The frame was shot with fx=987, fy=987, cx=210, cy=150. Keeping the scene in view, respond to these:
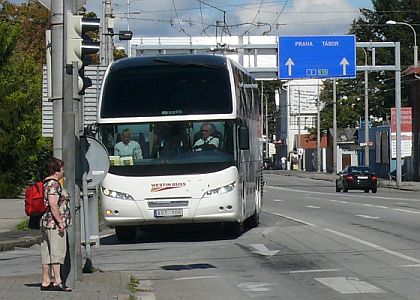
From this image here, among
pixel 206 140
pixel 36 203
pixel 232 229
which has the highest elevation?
pixel 206 140

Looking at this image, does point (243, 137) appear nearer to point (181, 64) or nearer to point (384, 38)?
point (181, 64)

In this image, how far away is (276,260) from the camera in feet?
53.3

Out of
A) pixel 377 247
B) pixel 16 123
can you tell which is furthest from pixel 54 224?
pixel 16 123

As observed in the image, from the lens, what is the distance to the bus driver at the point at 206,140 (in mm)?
19656

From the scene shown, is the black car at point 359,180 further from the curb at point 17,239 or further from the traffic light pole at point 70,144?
the traffic light pole at point 70,144

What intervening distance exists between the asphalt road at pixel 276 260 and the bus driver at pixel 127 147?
6.22 feet

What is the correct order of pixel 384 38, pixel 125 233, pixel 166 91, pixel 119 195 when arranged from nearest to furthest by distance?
1. pixel 119 195
2. pixel 166 91
3. pixel 125 233
4. pixel 384 38

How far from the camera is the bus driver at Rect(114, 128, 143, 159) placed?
19.6 m

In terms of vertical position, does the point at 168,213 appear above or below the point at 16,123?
below

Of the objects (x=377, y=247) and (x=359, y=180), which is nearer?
(x=377, y=247)

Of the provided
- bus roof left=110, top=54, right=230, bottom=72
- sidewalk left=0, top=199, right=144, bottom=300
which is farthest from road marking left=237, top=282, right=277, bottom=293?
bus roof left=110, top=54, right=230, bottom=72

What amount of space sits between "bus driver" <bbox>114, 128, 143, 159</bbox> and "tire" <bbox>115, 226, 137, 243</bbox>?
2160 mm

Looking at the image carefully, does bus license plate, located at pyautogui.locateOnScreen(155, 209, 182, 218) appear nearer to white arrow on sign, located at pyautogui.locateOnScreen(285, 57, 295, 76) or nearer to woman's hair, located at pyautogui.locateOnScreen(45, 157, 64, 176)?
woman's hair, located at pyautogui.locateOnScreen(45, 157, 64, 176)

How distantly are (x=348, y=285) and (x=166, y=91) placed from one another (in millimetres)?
8278
